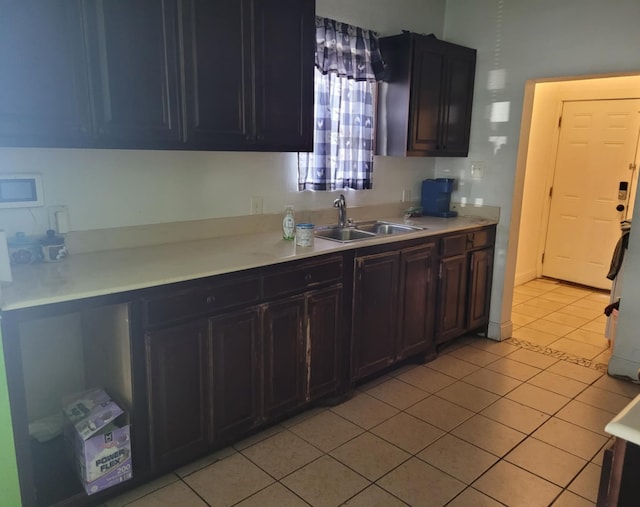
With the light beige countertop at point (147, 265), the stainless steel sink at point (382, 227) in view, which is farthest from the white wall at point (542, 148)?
the light beige countertop at point (147, 265)

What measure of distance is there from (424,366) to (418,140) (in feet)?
5.32

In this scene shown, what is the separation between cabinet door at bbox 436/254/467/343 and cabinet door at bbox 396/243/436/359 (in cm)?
10

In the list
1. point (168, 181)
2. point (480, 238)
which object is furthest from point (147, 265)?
point (480, 238)

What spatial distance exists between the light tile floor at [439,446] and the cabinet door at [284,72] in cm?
155

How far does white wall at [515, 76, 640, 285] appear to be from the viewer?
5105mm

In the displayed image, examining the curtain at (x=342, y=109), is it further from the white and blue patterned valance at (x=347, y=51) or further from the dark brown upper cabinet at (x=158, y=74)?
the dark brown upper cabinet at (x=158, y=74)

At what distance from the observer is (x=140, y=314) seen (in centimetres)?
195

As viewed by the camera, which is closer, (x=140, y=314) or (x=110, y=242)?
(x=140, y=314)

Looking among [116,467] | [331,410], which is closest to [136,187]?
[116,467]

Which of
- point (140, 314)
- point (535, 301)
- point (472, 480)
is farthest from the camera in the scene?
point (535, 301)

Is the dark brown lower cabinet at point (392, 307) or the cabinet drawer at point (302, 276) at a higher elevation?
the cabinet drawer at point (302, 276)

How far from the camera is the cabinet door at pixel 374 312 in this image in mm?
2893

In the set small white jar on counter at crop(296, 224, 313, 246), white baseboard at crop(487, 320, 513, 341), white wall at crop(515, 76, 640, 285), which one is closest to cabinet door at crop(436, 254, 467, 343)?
white baseboard at crop(487, 320, 513, 341)

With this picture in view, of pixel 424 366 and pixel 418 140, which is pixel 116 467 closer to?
pixel 424 366
